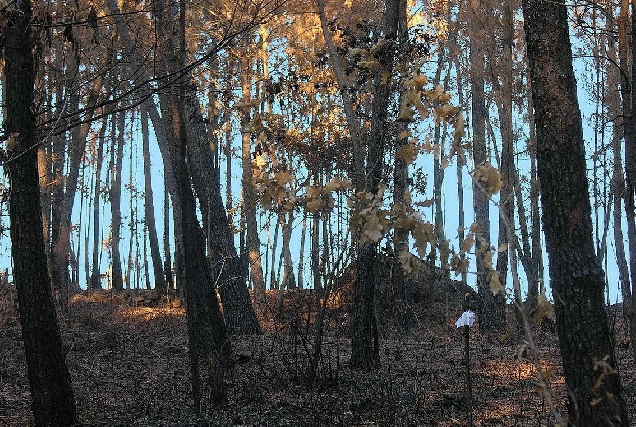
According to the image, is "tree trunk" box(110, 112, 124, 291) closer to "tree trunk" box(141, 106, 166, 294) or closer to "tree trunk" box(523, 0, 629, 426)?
"tree trunk" box(141, 106, 166, 294)

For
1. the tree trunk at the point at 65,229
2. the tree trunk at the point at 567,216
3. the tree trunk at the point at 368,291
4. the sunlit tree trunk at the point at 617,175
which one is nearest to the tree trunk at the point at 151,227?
the tree trunk at the point at 65,229

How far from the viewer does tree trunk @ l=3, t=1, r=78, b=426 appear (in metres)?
4.53

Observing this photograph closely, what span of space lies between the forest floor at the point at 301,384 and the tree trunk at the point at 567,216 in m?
0.81

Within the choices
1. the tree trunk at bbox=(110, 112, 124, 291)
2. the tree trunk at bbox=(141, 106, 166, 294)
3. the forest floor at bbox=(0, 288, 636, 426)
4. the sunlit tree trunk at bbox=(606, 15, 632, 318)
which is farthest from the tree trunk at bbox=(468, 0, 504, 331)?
the tree trunk at bbox=(110, 112, 124, 291)

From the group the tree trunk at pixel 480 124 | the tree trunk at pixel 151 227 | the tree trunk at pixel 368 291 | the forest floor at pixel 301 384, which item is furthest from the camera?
the tree trunk at pixel 151 227

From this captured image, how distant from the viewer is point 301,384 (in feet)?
19.8

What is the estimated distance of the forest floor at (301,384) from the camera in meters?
5.07

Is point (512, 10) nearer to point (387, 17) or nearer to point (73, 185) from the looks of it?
point (387, 17)

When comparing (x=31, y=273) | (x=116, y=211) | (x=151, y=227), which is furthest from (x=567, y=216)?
(x=116, y=211)

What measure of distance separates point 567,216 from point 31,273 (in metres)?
3.69

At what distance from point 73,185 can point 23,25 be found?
422 inches

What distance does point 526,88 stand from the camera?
12953 mm

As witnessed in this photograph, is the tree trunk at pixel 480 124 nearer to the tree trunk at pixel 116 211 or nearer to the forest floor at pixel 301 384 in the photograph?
the forest floor at pixel 301 384

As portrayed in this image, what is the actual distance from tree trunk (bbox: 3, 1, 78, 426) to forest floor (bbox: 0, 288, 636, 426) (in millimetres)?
620
